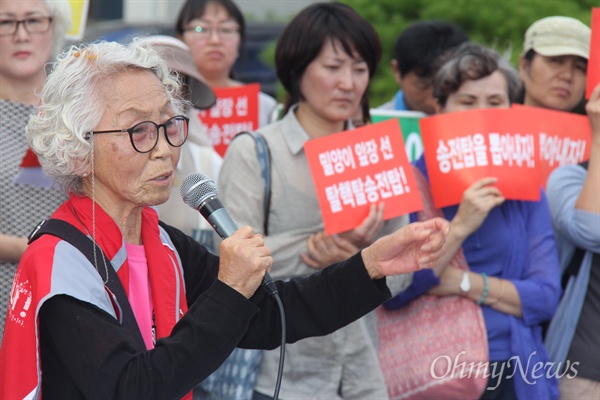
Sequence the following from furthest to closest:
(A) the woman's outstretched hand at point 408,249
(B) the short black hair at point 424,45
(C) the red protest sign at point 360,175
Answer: (B) the short black hair at point 424,45
(C) the red protest sign at point 360,175
(A) the woman's outstretched hand at point 408,249

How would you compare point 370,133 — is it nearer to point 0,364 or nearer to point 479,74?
point 479,74

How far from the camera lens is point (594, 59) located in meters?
4.40

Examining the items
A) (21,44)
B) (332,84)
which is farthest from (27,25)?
(332,84)

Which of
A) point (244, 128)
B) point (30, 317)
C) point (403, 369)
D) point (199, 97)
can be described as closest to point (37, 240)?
point (30, 317)

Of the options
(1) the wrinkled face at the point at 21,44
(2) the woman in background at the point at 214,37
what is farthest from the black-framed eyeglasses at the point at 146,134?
(2) the woman in background at the point at 214,37

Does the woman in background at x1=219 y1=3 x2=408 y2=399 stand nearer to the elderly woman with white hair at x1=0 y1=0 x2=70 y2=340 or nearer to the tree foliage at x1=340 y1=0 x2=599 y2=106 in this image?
the elderly woman with white hair at x1=0 y1=0 x2=70 y2=340

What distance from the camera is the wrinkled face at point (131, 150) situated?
107 inches

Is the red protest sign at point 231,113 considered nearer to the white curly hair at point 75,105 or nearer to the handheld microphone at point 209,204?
the white curly hair at point 75,105

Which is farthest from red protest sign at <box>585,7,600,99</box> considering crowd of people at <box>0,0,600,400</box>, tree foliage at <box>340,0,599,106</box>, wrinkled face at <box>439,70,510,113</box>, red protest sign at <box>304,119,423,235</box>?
tree foliage at <box>340,0,599,106</box>

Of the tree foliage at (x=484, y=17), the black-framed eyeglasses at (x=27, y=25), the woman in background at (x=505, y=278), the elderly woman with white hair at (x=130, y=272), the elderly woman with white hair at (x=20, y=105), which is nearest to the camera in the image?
the elderly woman with white hair at (x=130, y=272)

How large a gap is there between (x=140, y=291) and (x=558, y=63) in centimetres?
350

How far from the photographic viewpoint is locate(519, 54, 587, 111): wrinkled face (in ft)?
18.0

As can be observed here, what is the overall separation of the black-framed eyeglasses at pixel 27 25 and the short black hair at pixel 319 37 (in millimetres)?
1048

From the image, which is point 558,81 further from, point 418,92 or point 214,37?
point 214,37
